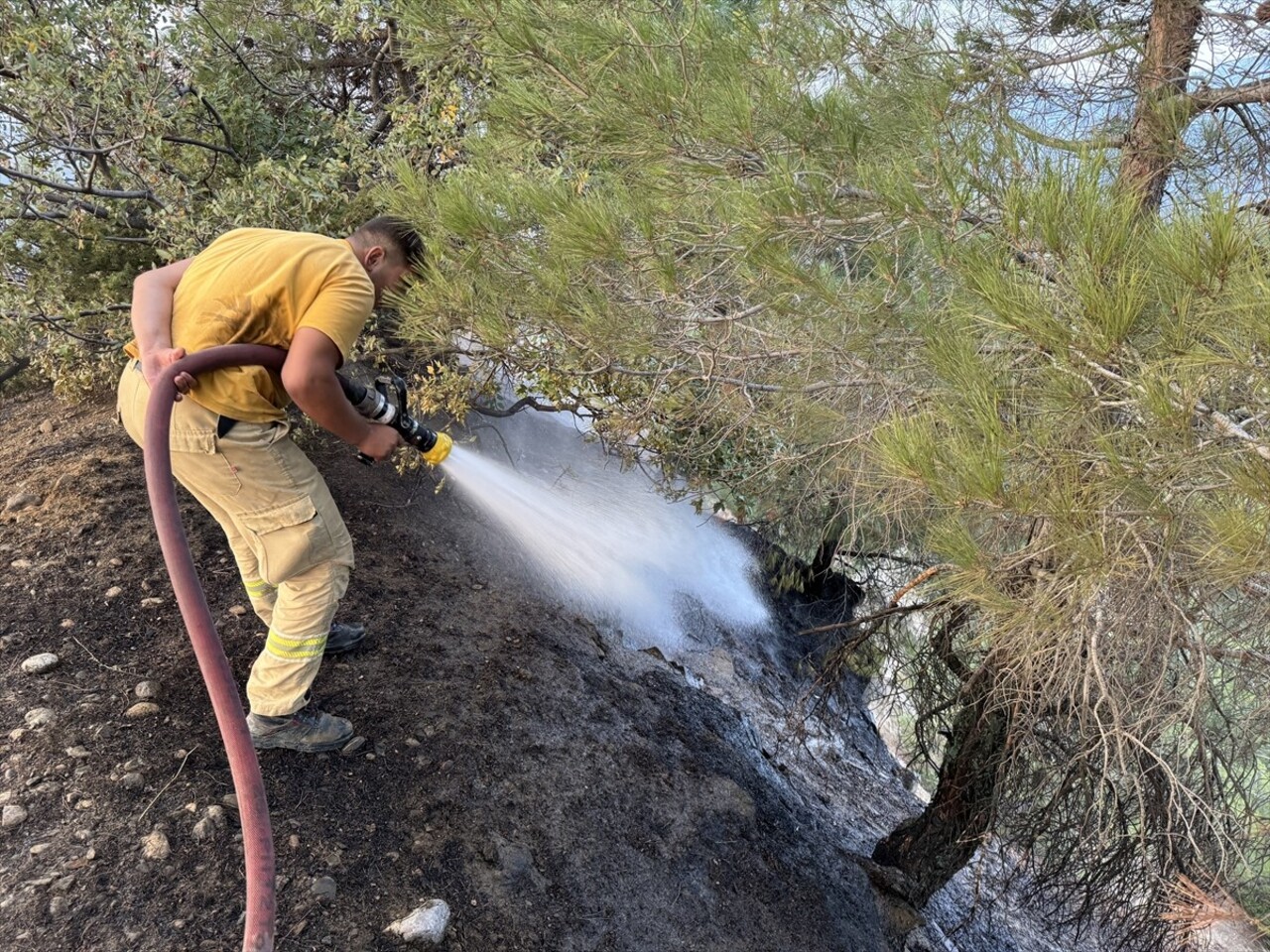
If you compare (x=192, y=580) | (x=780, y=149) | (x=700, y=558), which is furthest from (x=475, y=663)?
(x=700, y=558)

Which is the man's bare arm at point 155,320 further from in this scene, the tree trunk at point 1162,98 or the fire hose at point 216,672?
the tree trunk at point 1162,98

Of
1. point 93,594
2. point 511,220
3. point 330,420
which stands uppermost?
point 511,220

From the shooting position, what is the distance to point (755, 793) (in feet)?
12.3

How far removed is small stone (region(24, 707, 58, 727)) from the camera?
2.32m

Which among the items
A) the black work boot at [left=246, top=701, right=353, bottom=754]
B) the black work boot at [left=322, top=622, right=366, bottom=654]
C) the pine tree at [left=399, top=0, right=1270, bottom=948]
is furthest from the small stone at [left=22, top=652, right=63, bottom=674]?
the pine tree at [left=399, top=0, right=1270, bottom=948]

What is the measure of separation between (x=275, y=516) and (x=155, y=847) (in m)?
0.89

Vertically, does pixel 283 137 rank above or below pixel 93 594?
above

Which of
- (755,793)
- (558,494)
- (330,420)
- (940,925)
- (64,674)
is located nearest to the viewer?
(330,420)

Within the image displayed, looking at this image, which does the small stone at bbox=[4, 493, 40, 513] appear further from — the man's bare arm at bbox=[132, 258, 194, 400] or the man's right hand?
the man's right hand

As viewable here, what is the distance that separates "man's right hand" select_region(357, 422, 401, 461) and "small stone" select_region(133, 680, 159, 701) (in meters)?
1.14

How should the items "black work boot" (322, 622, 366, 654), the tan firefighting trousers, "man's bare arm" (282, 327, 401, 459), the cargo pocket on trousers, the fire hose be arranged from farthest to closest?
"black work boot" (322, 622, 366, 654) < the cargo pocket on trousers < the tan firefighting trousers < "man's bare arm" (282, 327, 401, 459) < the fire hose

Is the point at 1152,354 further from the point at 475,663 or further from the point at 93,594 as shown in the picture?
the point at 93,594

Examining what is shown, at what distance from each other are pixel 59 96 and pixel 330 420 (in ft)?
8.04

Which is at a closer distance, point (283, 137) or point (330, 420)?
point (330, 420)
